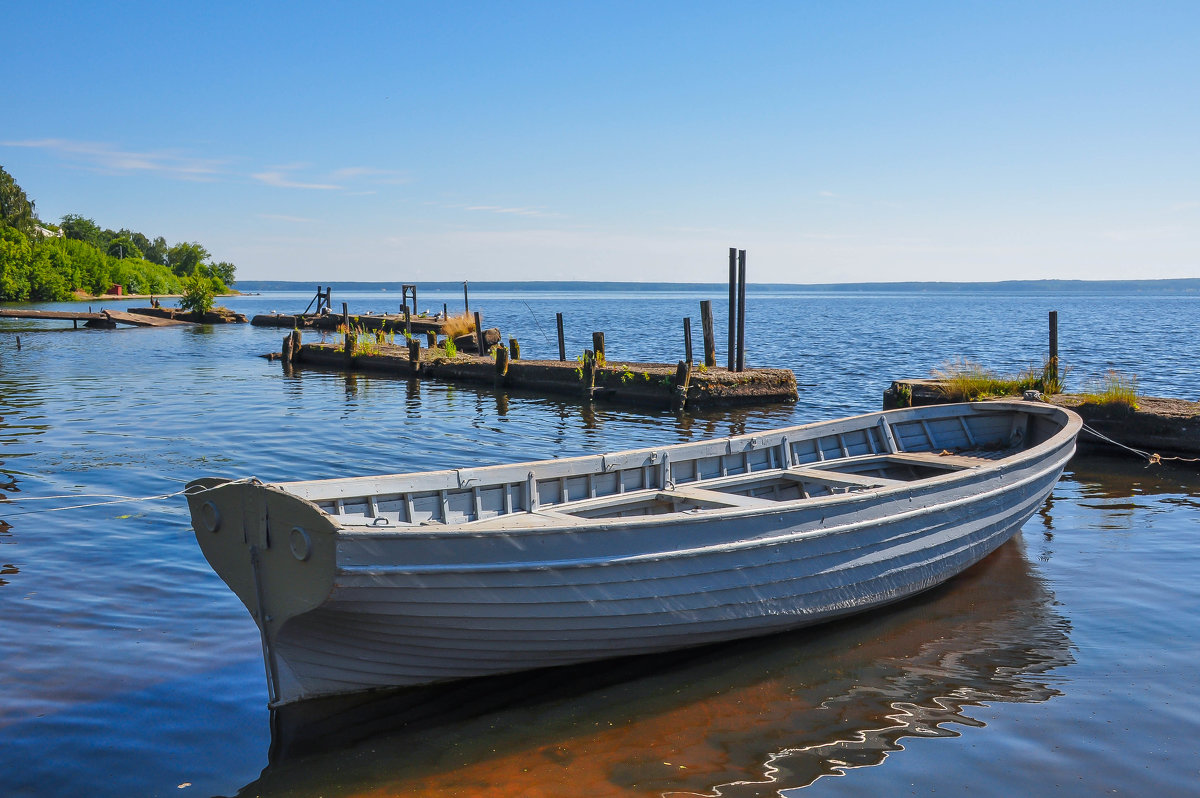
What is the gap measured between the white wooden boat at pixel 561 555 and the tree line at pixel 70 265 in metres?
53.0

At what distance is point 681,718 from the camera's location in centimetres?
547

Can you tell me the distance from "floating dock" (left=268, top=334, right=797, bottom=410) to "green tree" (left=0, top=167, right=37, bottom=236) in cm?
9093

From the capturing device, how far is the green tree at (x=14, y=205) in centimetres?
9481

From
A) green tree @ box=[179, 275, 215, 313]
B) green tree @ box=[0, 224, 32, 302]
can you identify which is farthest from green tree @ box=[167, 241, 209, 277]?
green tree @ box=[179, 275, 215, 313]

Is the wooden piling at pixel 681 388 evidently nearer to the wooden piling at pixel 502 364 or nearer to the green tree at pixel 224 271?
the wooden piling at pixel 502 364

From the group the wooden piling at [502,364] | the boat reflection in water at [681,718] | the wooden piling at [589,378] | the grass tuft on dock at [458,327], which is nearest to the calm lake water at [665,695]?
the boat reflection in water at [681,718]

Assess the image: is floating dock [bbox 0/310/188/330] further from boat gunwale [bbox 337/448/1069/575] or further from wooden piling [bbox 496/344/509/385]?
boat gunwale [bbox 337/448/1069/575]

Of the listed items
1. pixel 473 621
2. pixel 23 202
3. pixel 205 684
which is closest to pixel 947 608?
pixel 473 621

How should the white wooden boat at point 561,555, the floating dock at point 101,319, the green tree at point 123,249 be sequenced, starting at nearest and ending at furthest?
the white wooden boat at point 561,555, the floating dock at point 101,319, the green tree at point 123,249

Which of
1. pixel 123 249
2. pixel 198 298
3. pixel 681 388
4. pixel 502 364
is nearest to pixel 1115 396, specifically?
pixel 681 388

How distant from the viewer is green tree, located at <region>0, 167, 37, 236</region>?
9481cm

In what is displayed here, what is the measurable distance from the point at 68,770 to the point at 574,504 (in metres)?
3.73

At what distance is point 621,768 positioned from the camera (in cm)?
485

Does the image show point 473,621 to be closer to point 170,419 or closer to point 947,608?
point 947,608
